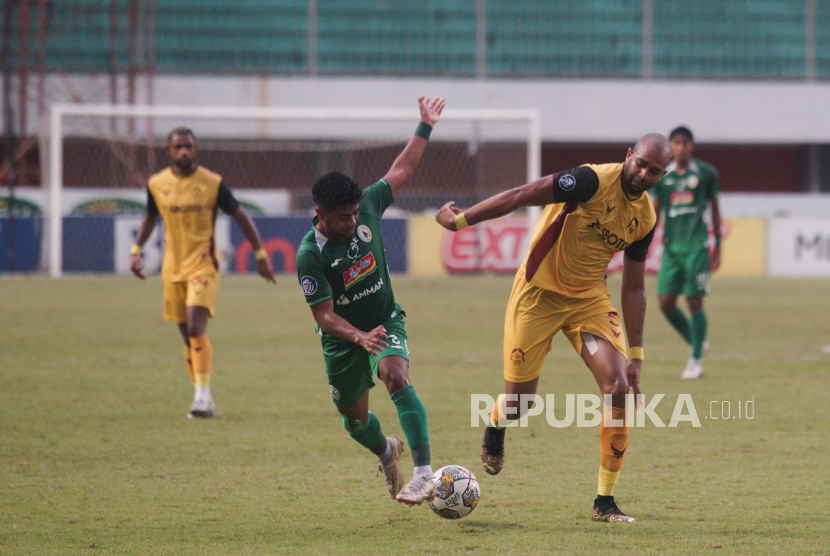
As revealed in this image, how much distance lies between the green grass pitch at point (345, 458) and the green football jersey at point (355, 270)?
982mm

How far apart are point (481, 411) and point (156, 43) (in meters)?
27.2

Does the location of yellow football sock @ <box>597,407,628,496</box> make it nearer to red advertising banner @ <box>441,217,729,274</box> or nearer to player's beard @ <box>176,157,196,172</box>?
player's beard @ <box>176,157,196,172</box>

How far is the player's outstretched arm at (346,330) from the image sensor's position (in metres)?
4.31

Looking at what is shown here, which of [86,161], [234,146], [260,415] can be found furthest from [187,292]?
[234,146]

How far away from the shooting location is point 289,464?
5.61 meters

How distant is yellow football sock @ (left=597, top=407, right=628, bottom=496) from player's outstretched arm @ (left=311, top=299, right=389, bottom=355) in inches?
45.2

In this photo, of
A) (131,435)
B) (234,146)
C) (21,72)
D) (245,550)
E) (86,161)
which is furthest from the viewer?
(21,72)

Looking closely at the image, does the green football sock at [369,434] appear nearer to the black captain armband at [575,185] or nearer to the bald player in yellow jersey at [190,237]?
the black captain armband at [575,185]

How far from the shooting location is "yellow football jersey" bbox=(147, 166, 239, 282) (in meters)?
7.36

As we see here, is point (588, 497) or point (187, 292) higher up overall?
point (187, 292)

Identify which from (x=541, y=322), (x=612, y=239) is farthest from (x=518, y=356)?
(x=612, y=239)

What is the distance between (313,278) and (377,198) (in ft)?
2.18

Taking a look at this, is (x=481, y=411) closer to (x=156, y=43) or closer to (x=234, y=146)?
(x=234, y=146)

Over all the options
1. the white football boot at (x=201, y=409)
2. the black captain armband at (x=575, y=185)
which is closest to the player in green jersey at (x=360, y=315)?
the black captain armband at (x=575, y=185)
